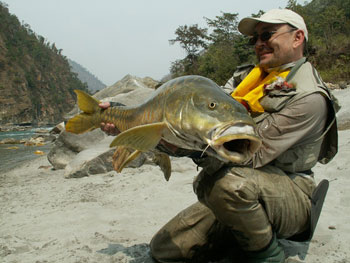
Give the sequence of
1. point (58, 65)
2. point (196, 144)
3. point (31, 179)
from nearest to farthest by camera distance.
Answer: point (196, 144) < point (31, 179) < point (58, 65)

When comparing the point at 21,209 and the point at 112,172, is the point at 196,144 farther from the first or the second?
the point at 112,172

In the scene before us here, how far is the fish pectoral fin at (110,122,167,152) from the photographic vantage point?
1.80 m

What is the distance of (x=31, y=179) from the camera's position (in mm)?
6883

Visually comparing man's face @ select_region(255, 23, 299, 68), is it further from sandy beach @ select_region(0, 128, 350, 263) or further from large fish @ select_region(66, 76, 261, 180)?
sandy beach @ select_region(0, 128, 350, 263)

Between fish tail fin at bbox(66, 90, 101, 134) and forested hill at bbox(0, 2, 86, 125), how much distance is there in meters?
59.3

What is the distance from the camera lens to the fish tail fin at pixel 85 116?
9.22ft

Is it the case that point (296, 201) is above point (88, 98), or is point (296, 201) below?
below

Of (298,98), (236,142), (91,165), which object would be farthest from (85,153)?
(236,142)

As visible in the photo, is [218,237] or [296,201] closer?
[296,201]

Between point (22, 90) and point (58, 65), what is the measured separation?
109 feet

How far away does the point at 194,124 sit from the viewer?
1.74 meters

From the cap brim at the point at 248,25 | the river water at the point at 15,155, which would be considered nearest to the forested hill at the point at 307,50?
the cap brim at the point at 248,25

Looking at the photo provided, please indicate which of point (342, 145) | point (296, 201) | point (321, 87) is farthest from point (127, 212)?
point (342, 145)

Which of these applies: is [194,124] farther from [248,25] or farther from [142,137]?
[248,25]
